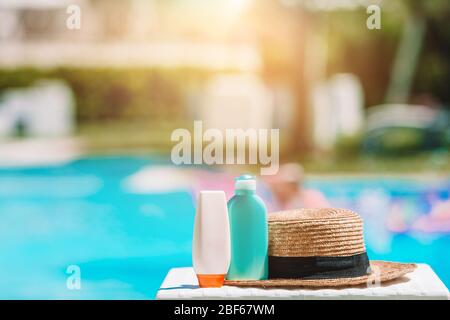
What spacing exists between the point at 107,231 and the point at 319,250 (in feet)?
15.7

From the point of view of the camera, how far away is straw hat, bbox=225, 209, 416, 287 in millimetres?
1475

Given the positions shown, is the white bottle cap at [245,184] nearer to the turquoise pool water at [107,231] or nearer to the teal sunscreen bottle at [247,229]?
the teal sunscreen bottle at [247,229]

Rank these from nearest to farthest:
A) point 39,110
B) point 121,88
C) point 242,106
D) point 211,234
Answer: point 211,234
point 242,106
point 39,110
point 121,88

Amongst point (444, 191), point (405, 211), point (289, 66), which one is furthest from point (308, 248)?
point (289, 66)

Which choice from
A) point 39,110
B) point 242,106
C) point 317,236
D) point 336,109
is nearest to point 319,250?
point 317,236

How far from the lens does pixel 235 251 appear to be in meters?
1.45

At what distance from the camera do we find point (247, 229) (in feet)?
4.69

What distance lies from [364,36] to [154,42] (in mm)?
3117

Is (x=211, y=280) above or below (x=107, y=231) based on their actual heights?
below

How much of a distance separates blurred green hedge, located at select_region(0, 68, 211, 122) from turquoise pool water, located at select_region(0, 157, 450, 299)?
2910 mm

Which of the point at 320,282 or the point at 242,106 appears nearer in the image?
the point at 320,282

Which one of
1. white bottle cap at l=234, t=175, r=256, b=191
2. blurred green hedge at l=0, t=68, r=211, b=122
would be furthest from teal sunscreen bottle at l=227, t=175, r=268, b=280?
blurred green hedge at l=0, t=68, r=211, b=122

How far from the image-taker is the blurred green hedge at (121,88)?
1145 cm

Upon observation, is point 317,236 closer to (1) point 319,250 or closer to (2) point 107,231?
(1) point 319,250
